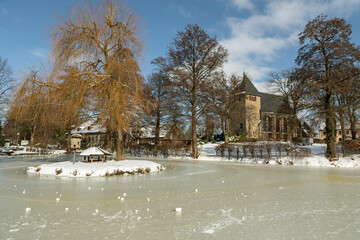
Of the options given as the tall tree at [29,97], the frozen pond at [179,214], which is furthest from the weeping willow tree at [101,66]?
the frozen pond at [179,214]

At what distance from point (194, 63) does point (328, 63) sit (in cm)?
1264

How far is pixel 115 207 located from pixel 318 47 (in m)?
21.5

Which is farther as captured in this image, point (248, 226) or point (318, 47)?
point (318, 47)

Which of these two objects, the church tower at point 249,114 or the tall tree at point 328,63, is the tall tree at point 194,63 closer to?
the tall tree at point 328,63

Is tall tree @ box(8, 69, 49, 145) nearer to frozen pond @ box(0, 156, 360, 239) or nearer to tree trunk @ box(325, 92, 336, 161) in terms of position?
frozen pond @ box(0, 156, 360, 239)

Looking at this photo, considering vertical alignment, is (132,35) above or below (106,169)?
above

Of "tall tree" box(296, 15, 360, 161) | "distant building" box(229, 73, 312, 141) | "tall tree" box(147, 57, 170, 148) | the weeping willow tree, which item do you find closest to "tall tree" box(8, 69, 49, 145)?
the weeping willow tree

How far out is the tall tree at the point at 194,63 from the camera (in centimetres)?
2709

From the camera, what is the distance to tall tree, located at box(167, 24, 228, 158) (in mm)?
27094

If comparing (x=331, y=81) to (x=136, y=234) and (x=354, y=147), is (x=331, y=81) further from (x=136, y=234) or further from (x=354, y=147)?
(x=136, y=234)

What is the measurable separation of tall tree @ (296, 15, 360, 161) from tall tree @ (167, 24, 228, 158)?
858 cm

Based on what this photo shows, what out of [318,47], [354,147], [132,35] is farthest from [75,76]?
[354,147]

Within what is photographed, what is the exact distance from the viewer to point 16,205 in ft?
20.6

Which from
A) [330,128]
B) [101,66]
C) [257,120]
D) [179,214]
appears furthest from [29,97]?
[257,120]
